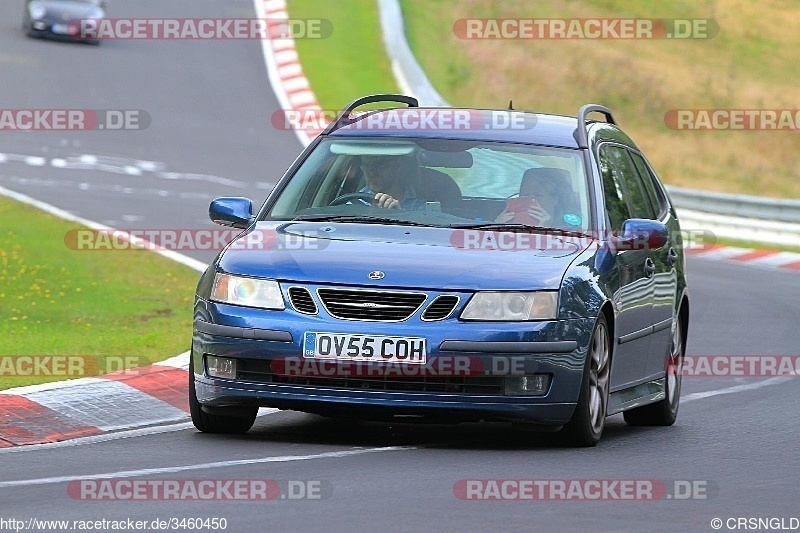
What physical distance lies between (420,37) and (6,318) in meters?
26.1

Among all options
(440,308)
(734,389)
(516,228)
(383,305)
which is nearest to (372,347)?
(383,305)

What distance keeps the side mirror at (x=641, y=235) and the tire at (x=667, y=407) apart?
144cm

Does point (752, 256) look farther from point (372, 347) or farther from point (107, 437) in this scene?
point (372, 347)

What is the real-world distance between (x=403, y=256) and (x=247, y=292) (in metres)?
0.78

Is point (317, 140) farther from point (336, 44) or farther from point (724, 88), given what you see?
point (724, 88)

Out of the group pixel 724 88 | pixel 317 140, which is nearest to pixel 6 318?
pixel 317 140

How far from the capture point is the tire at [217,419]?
371 inches

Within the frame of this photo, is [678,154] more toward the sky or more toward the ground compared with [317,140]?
more toward the ground

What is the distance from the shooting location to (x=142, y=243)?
18.8m

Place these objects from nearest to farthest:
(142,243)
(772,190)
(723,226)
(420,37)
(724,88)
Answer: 1. (142,243)
2. (723,226)
3. (772,190)
4. (420,37)
5. (724,88)

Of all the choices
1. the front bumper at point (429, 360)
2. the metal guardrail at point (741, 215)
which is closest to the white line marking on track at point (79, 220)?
the front bumper at point (429, 360)

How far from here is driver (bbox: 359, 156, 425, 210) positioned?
9.99m

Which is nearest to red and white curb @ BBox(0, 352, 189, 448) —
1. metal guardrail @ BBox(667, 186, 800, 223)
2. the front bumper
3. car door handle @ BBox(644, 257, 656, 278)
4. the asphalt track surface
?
the asphalt track surface

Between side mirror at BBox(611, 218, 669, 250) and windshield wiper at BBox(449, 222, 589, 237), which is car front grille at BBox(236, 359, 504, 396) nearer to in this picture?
windshield wiper at BBox(449, 222, 589, 237)
